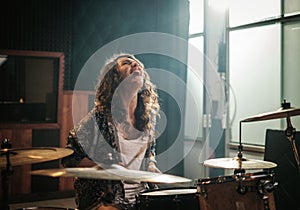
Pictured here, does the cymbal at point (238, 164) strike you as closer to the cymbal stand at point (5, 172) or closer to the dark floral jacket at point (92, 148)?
the dark floral jacket at point (92, 148)

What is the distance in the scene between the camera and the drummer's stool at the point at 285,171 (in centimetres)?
301

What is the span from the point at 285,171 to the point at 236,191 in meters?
1.24

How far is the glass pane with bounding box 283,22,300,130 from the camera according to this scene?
3707 millimetres

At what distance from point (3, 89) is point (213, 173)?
8.36 feet

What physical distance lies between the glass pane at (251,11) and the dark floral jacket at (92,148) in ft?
7.54

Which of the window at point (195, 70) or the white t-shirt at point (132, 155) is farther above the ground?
the window at point (195, 70)

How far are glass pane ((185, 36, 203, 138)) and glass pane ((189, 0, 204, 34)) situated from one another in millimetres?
116

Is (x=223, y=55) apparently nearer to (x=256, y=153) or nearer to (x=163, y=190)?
(x=256, y=153)

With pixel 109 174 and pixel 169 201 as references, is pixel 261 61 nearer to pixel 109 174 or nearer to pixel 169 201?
pixel 169 201

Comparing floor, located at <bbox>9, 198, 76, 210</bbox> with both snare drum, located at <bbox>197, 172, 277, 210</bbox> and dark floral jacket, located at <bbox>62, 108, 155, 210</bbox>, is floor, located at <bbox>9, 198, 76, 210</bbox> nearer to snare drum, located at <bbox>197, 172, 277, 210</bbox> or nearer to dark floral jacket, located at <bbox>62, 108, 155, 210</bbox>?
dark floral jacket, located at <bbox>62, 108, 155, 210</bbox>

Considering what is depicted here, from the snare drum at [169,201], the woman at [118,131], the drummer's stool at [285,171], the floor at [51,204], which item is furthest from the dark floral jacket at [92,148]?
the floor at [51,204]

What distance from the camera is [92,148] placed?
2.44 metres

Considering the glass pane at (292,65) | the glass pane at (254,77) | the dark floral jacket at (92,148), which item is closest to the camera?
the dark floral jacket at (92,148)

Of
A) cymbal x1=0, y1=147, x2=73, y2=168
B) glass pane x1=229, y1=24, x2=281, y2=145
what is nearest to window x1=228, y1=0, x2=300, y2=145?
glass pane x1=229, y1=24, x2=281, y2=145
